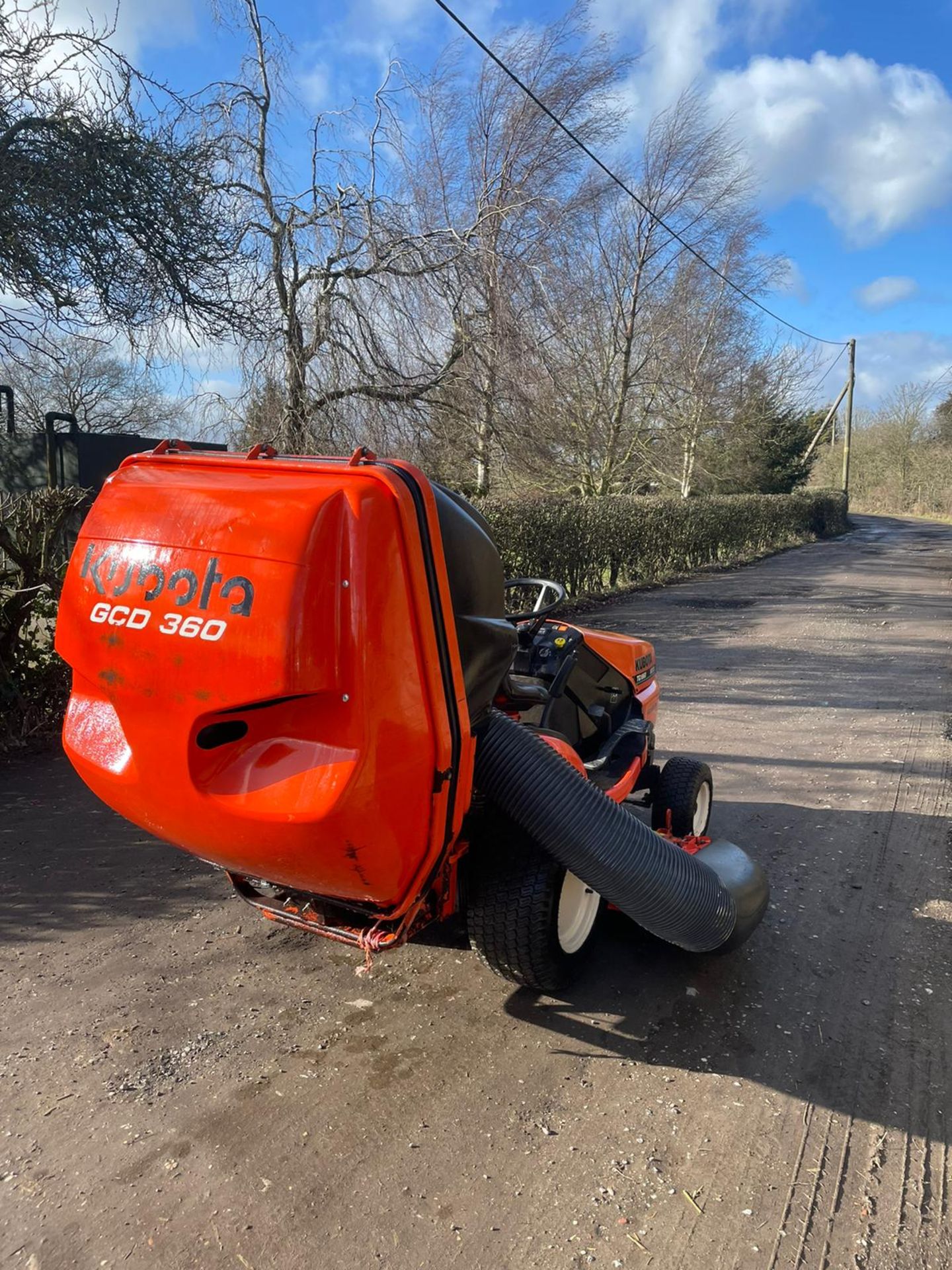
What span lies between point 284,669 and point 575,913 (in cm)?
164

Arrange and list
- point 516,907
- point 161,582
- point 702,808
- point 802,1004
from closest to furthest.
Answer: point 161,582 → point 516,907 → point 802,1004 → point 702,808

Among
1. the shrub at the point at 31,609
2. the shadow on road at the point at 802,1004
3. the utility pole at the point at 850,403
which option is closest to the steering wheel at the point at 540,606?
the shadow on road at the point at 802,1004

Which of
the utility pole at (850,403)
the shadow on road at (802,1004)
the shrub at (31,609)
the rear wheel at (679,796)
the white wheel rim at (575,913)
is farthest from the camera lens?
the utility pole at (850,403)

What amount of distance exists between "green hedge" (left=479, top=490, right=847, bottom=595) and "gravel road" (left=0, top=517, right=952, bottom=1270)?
214 inches

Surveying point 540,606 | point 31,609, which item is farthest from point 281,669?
point 31,609

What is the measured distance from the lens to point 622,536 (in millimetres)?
14992

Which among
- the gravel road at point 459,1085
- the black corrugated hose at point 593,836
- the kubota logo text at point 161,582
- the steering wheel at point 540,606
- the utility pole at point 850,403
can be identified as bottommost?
the gravel road at point 459,1085

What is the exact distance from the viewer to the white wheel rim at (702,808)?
418 centimetres

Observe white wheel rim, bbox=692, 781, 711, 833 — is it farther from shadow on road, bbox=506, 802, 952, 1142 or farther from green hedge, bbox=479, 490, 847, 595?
green hedge, bbox=479, 490, 847, 595

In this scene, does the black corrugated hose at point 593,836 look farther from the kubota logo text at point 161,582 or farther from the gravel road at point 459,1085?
the kubota logo text at point 161,582

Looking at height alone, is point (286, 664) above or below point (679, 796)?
above

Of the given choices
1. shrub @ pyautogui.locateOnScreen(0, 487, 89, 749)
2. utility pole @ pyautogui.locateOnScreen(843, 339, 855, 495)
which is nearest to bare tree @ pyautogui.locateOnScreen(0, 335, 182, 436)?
shrub @ pyautogui.locateOnScreen(0, 487, 89, 749)

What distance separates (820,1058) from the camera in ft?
8.96

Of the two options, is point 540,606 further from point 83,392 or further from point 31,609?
point 83,392
